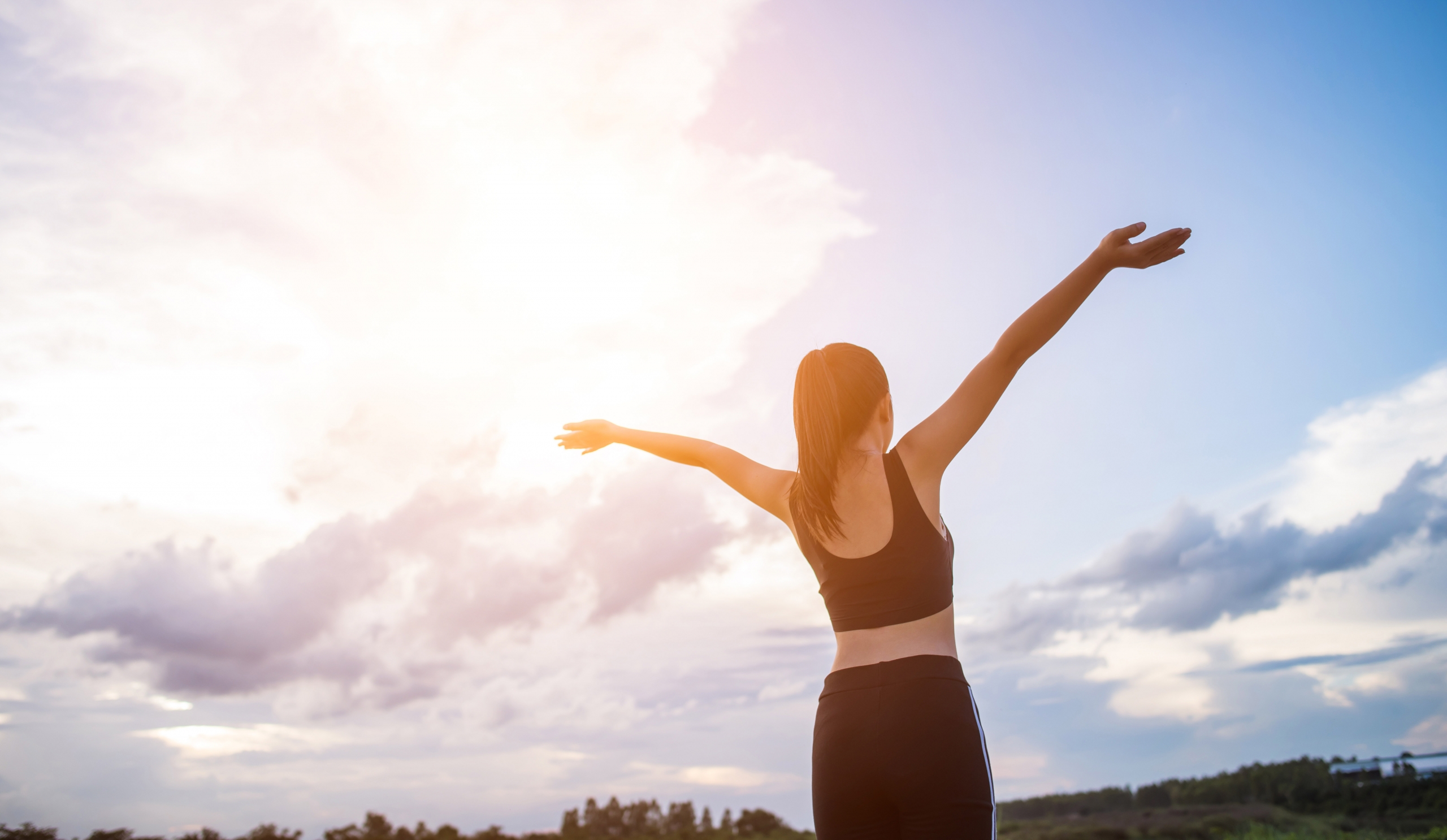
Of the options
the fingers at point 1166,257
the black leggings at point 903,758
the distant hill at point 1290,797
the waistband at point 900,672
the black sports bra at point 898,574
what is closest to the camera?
the black leggings at point 903,758

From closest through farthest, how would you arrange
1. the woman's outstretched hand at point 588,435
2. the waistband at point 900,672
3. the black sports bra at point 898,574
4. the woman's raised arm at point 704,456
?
1. the waistband at point 900,672
2. the black sports bra at point 898,574
3. the woman's raised arm at point 704,456
4. the woman's outstretched hand at point 588,435

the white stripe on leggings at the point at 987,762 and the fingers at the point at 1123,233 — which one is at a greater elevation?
the fingers at the point at 1123,233

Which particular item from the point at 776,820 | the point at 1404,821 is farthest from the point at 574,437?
the point at 776,820

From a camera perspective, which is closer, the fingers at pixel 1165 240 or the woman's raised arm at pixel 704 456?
the fingers at pixel 1165 240

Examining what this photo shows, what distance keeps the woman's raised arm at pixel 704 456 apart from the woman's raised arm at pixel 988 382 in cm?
66

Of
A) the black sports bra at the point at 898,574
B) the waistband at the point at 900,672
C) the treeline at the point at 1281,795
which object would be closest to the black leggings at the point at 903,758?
the waistband at the point at 900,672

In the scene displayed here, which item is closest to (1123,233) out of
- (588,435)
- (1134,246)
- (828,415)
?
(1134,246)

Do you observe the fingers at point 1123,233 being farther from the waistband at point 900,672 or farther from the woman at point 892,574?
the waistband at point 900,672

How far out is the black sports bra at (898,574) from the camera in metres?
3.00

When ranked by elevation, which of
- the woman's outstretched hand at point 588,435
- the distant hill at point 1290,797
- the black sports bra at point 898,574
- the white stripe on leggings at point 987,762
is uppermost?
the woman's outstretched hand at point 588,435

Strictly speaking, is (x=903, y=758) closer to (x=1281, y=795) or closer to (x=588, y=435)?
(x=588, y=435)

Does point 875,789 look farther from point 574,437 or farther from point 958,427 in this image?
point 574,437

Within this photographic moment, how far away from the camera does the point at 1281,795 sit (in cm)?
1584

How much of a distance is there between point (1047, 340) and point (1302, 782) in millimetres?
17962
